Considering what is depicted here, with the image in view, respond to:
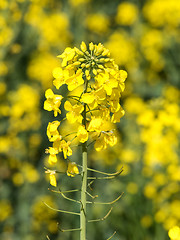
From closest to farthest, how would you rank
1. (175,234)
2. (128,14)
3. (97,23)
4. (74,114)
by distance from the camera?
1. (175,234)
2. (74,114)
3. (128,14)
4. (97,23)

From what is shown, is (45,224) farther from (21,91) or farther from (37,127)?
(21,91)

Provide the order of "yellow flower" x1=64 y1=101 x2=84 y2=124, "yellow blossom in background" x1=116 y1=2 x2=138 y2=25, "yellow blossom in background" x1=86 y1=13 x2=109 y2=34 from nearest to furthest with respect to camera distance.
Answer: "yellow flower" x1=64 y1=101 x2=84 y2=124 < "yellow blossom in background" x1=116 y1=2 x2=138 y2=25 < "yellow blossom in background" x1=86 y1=13 x2=109 y2=34

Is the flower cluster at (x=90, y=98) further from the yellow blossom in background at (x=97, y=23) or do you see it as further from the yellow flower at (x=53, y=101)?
the yellow blossom in background at (x=97, y=23)

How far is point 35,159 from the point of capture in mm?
5305

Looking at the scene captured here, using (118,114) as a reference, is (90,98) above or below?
above

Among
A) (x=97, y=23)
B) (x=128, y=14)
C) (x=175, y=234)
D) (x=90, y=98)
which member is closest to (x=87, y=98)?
(x=90, y=98)

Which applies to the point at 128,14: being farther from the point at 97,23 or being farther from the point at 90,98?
the point at 90,98

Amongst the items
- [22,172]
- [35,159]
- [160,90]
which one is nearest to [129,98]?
[160,90]

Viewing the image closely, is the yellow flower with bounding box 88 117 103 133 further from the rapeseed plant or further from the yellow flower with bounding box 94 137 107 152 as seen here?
the yellow flower with bounding box 94 137 107 152

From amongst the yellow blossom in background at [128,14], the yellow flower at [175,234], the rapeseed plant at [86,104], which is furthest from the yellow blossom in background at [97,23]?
the yellow flower at [175,234]

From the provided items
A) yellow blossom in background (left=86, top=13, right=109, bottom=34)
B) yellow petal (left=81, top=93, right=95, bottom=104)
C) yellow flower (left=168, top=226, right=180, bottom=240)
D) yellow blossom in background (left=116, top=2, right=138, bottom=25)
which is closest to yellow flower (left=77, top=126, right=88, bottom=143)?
yellow petal (left=81, top=93, right=95, bottom=104)

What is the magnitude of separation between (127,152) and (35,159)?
1224 mm

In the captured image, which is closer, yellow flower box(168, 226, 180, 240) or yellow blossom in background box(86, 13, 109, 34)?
yellow flower box(168, 226, 180, 240)

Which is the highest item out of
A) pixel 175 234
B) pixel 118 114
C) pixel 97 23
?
pixel 118 114
